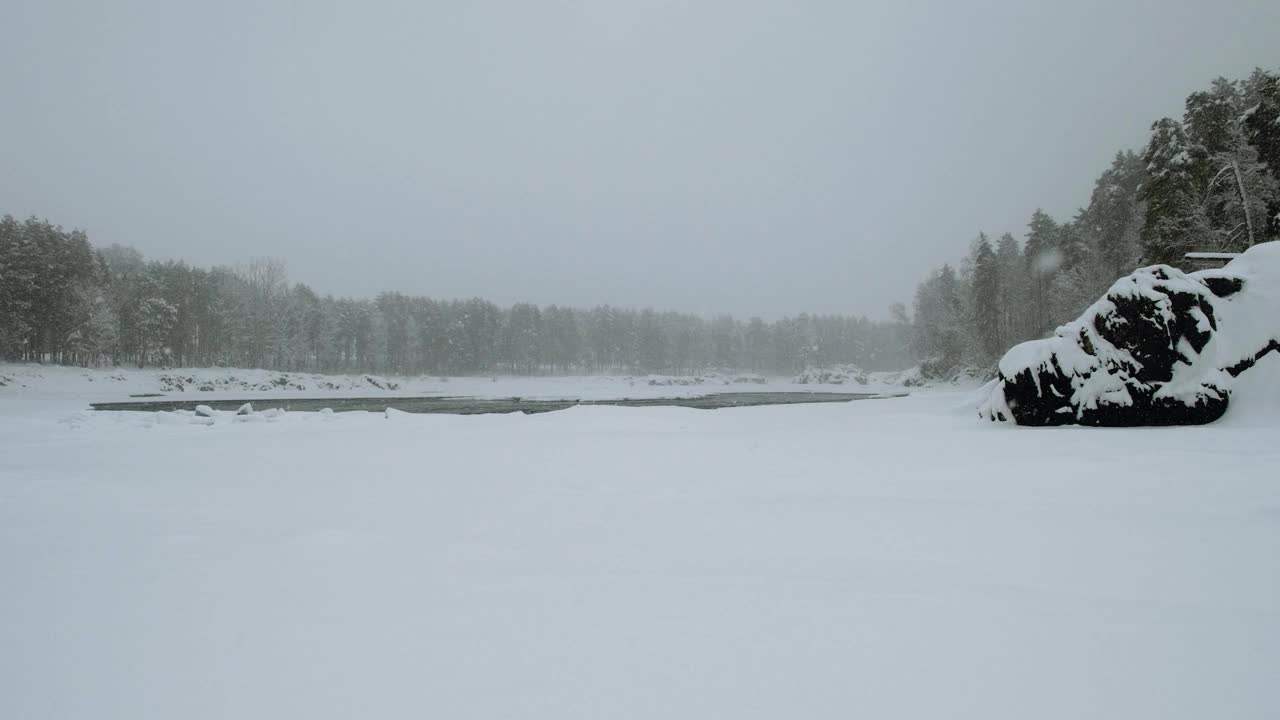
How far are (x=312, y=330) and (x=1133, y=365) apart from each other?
276 feet

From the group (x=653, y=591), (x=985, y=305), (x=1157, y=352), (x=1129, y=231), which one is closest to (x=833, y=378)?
(x=985, y=305)

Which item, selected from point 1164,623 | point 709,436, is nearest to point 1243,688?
point 1164,623

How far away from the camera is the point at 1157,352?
Result: 37.1 feet

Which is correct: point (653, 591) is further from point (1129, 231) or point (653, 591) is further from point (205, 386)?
point (205, 386)

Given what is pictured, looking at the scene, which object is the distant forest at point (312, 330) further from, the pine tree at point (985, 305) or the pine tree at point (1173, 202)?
the pine tree at point (1173, 202)

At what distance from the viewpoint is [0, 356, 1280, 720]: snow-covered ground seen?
2.31 m

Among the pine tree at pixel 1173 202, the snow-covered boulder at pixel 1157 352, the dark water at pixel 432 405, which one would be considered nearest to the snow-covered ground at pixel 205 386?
the dark water at pixel 432 405

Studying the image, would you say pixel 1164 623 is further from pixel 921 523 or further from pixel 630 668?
pixel 630 668

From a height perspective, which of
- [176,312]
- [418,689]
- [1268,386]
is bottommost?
[418,689]

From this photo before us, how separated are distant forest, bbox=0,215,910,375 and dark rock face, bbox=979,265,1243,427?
68369mm

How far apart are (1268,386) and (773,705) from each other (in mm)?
13718

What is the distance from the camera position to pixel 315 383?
56.6 metres

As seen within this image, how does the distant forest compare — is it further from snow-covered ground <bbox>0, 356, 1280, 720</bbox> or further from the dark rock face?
the dark rock face

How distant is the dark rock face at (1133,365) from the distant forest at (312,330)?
68.4 meters
